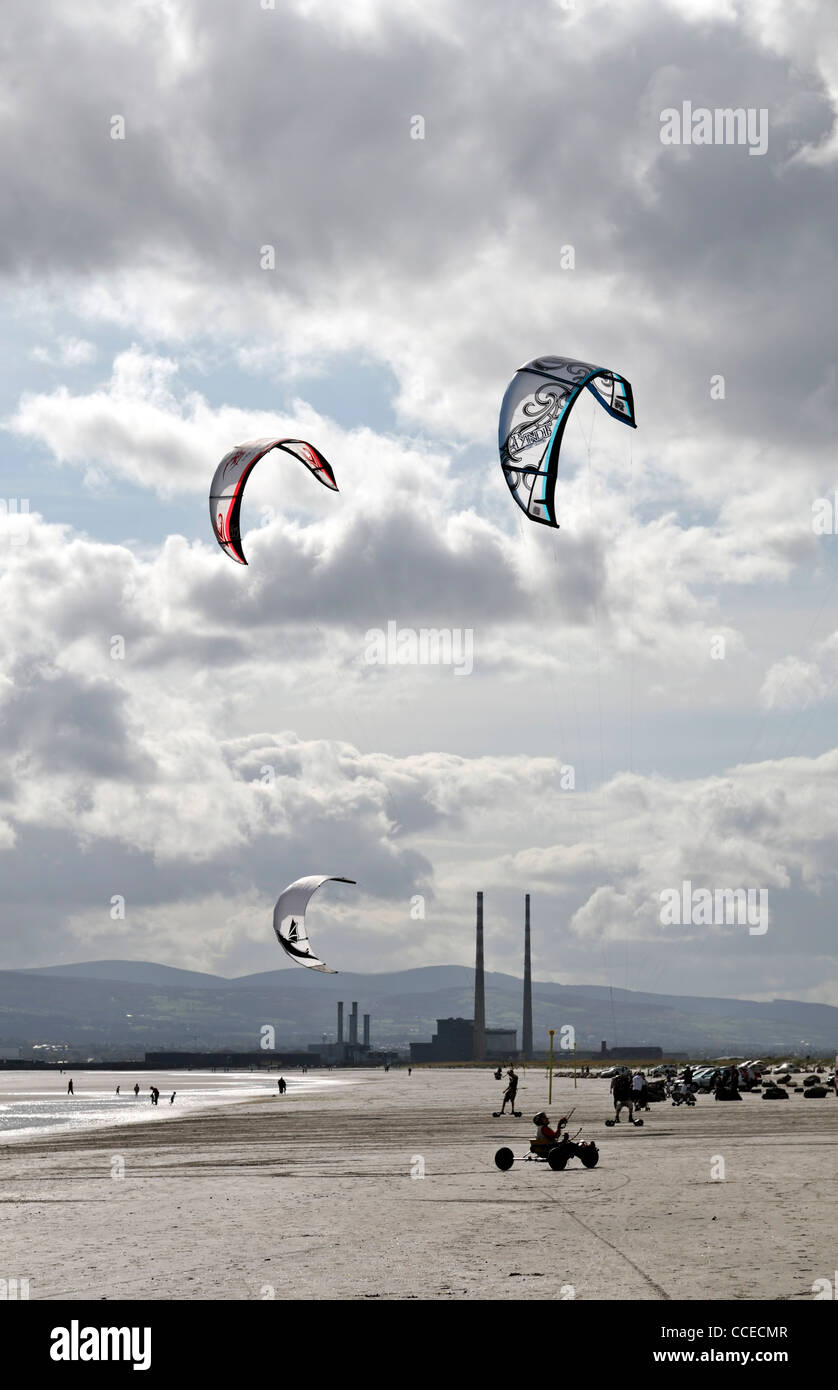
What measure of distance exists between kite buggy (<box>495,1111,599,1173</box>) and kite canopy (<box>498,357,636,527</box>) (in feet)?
39.4

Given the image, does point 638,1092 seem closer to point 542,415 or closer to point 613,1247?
point 542,415

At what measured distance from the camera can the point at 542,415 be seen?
2855cm

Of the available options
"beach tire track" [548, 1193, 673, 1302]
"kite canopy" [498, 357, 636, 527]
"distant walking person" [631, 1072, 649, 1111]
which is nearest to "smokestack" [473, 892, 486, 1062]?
"distant walking person" [631, 1072, 649, 1111]

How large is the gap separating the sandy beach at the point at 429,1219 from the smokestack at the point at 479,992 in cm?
13678

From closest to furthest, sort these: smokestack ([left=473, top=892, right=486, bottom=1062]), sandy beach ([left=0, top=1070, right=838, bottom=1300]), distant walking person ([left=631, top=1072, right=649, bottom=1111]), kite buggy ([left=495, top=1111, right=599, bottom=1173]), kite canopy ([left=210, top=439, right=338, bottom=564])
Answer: sandy beach ([left=0, top=1070, right=838, bottom=1300]), kite buggy ([left=495, top=1111, right=599, bottom=1173]), kite canopy ([left=210, top=439, right=338, bottom=564]), distant walking person ([left=631, top=1072, right=649, bottom=1111]), smokestack ([left=473, top=892, right=486, bottom=1062])

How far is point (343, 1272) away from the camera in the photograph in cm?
1345

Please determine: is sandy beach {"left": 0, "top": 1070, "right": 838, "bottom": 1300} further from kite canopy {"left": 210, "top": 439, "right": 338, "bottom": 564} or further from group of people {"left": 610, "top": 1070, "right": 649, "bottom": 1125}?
kite canopy {"left": 210, "top": 439, "right": 338, "bottom": 564}

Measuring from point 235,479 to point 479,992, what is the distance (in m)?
147

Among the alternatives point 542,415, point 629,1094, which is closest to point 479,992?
point 629,1094

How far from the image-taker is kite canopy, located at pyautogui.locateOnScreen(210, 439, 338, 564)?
35406mm

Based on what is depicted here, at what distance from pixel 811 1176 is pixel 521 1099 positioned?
40.9 m

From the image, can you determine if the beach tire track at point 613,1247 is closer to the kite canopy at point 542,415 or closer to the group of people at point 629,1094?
the kite canopy at point 542,415
